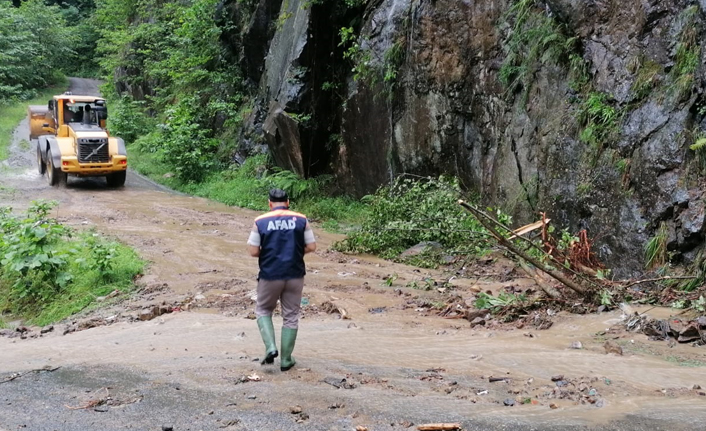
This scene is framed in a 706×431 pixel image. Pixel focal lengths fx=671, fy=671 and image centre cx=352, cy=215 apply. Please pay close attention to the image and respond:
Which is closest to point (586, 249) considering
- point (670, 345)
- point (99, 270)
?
point (670, 345)

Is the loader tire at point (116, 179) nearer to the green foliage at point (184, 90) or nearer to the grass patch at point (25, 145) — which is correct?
the green foliage at point (184, 90)

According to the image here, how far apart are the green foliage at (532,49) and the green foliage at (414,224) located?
2.37 metres

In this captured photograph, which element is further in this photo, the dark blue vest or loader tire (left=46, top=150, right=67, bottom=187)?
A: loader tire (left=46, top=150, right=67, bottom=187)

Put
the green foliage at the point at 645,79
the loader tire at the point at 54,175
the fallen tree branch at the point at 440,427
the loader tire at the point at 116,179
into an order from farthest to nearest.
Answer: the loader tire at the point at 116,179 → the loader tire at the point at 54,175 → the green foliage at the point at 645,79 → the fallen tree branch at the point at 440,427

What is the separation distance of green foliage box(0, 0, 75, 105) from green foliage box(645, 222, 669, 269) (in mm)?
36767

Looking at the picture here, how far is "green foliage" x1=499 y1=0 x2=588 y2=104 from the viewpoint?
1161cm

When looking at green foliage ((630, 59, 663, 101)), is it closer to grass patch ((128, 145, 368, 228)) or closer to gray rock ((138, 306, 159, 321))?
grass patch ((128, 145, 368, 228))

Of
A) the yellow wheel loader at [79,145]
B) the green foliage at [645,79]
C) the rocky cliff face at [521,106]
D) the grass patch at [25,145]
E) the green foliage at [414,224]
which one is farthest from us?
the grass patch at [25,145]

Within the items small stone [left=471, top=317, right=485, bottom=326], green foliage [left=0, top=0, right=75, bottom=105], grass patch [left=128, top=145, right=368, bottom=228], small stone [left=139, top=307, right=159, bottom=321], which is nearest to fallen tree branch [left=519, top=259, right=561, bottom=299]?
small stone [left=471, top=317, right=485, bottom=326]

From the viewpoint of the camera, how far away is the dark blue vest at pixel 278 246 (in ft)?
19.3

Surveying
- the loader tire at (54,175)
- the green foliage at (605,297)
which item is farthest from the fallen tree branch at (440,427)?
the loader tire at (54,175)

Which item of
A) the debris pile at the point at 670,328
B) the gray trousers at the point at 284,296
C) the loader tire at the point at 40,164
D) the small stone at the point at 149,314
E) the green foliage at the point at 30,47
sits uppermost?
the green foliage at the point at 30,47

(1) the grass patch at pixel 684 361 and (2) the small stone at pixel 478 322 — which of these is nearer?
(1) the grass patch at pixel 684 361

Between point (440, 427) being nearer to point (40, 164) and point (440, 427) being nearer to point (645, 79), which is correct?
point (645, 79)
